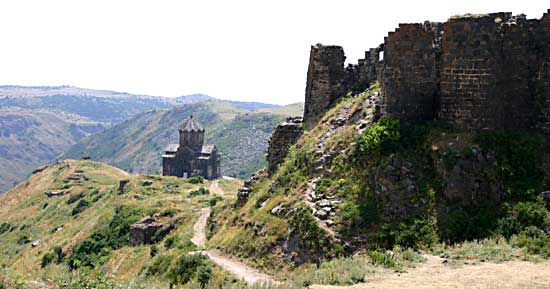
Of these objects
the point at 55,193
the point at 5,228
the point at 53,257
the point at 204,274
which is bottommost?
the point at 5,228

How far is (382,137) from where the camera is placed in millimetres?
18234

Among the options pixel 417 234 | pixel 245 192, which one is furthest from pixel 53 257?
pixel 417 234

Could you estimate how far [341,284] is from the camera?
12.4 meters

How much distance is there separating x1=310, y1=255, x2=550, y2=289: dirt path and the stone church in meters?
72.6

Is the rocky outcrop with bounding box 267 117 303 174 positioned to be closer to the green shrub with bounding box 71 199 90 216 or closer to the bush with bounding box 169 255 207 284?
the bush with bounding box 169 255 207 284

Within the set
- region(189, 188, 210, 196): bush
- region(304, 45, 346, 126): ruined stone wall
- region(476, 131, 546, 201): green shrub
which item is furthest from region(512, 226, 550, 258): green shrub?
region(189, 188, 210, 196): bush

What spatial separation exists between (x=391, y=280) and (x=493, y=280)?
2.12 meters

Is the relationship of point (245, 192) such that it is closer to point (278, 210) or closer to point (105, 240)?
point (278, 210)

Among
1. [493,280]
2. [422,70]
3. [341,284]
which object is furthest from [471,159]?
[341,284]

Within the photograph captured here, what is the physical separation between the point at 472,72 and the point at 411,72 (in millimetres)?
1880

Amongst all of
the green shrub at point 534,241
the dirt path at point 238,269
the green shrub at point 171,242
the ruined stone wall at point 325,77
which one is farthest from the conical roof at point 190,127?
the green shrub at point 534,241

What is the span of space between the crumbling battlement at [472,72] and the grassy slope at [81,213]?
8551mm

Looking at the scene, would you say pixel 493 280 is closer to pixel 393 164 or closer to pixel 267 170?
pixel 393 164

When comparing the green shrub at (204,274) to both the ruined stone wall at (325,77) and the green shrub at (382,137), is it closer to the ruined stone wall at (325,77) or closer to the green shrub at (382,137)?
the green shrub at (382,137)
